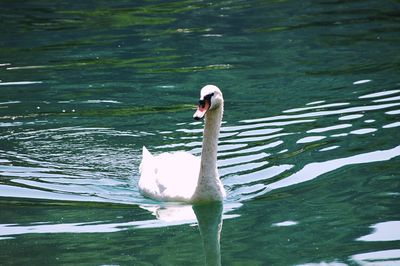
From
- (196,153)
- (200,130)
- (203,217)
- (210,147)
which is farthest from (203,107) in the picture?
(200,130)

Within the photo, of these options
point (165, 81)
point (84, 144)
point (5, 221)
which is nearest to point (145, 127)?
point (84, 144)

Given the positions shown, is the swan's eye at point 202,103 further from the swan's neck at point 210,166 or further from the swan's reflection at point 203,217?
the swan's reflection at point 203,217

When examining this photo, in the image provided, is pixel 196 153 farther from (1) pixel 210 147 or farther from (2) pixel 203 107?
(2) pixel 203 107

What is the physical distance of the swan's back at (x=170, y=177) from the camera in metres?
10.3

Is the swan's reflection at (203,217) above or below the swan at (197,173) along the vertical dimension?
below

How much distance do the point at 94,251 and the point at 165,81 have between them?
7.31m

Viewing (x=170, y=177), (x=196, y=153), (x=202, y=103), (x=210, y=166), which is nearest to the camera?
(x=202, y=103)

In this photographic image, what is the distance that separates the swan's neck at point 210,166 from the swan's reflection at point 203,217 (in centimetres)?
11

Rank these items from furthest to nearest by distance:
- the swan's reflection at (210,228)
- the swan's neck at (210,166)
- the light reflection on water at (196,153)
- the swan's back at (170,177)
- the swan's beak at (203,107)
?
the light reflection on water at (196,153)
the swan's back at (170,177)
the swan's neck at (210,166)
the swan's beak at (203,107)
the swan's reflection at (210,228)

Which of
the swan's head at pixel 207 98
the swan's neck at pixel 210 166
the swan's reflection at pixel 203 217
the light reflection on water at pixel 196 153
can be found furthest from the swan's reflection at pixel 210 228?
the swan's head at pixel 207 98

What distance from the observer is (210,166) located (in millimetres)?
10195

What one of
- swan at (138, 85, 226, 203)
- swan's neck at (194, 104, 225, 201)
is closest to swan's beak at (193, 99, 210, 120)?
swan at (138, 85, 226, 203)

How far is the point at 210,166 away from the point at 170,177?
0.52m

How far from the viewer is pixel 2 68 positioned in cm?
1689
